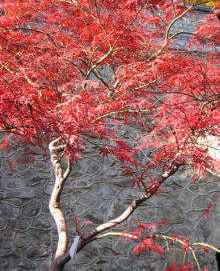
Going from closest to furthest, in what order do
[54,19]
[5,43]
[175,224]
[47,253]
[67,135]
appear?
1. [67,135]
2. [5,43]
3. [54,19]
4. [47,253]
5. [175,224]

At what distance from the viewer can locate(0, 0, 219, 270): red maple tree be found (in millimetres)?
1732

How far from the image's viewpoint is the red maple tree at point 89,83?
1732 mm

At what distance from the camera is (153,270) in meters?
3.40

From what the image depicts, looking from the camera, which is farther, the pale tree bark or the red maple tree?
the pale tree bark

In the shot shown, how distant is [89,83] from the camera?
1.95 m

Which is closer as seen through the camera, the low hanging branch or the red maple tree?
the red maple tree

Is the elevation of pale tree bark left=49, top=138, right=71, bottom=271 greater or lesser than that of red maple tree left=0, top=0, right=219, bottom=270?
lesser

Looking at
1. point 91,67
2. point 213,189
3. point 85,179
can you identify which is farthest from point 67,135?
point 213,189

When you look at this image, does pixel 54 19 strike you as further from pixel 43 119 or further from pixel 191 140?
pixel 191 140

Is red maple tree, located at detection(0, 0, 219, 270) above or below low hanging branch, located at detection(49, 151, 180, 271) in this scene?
above

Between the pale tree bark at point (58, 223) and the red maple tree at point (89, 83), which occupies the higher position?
the red maple tree at point (89, 83)

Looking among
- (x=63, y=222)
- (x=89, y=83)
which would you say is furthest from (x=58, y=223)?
(x=89, y=83)

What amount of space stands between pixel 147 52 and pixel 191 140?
3.51 feet

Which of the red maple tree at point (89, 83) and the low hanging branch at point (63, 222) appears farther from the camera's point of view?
the low hanging branch at point (63, 222)
